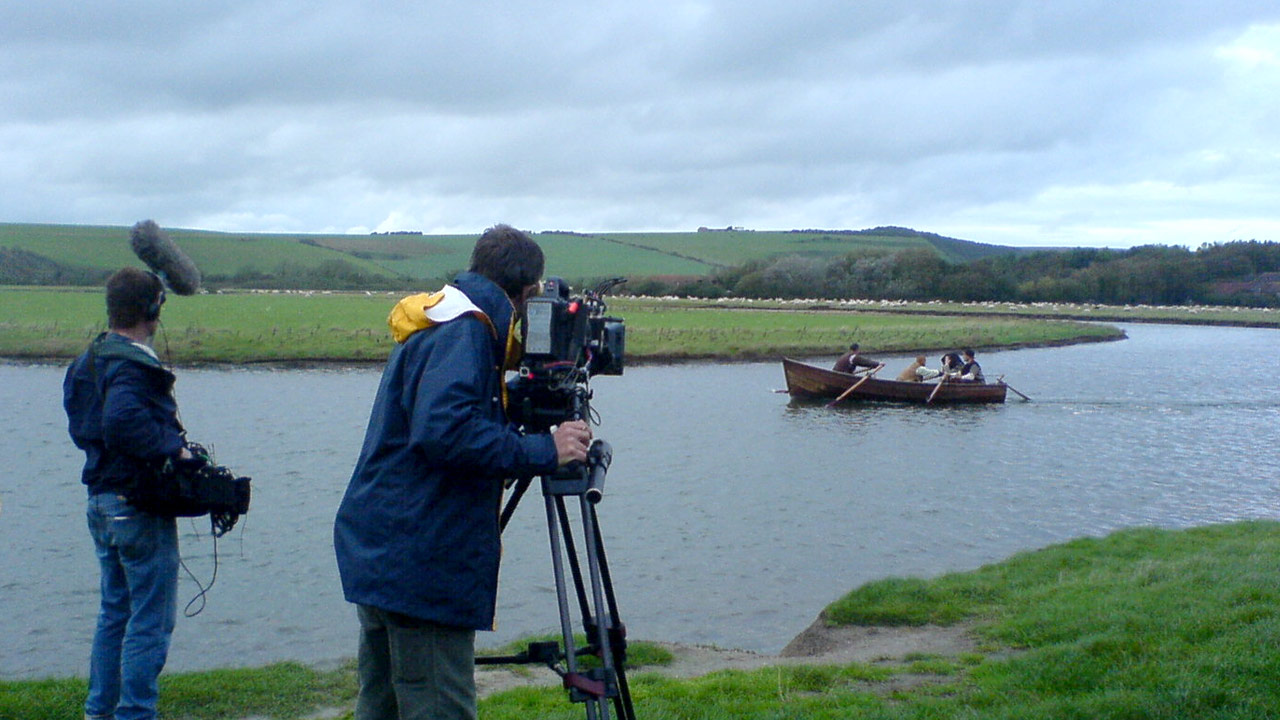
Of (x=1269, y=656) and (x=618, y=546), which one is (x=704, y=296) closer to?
(x=618, y=546)

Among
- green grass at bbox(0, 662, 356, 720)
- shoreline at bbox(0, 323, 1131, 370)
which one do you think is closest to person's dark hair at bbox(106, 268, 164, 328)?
green grass at bbox(0, 662, 356, 720)

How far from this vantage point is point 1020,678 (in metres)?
5.31

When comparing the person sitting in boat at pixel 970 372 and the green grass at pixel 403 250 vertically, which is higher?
the green grass at pixel 403 250

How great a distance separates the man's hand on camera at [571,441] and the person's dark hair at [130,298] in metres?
1.95

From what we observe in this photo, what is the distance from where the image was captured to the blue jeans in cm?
426

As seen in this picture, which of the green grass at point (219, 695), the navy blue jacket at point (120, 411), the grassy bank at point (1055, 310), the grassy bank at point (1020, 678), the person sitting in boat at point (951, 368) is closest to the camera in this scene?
the navy blue jacket at point (120, 411)

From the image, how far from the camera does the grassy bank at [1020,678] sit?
4738mm

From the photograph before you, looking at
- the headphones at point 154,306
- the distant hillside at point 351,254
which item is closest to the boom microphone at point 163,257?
the headphones at point 154,306

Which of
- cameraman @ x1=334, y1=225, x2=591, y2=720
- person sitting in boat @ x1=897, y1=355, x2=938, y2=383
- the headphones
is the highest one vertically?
the headphones

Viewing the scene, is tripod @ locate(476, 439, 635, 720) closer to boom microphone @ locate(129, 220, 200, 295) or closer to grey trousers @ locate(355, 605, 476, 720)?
grey trousers @ locate(355, 605, 476, 720)

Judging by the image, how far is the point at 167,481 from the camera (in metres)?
4.22

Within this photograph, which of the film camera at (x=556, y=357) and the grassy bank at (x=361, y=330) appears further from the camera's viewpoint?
the grassy bank at (x=361, y=330)

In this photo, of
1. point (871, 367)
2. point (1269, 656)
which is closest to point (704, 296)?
point (871, 367)

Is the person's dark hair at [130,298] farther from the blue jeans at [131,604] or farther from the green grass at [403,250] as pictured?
the green grass at [403,250]
